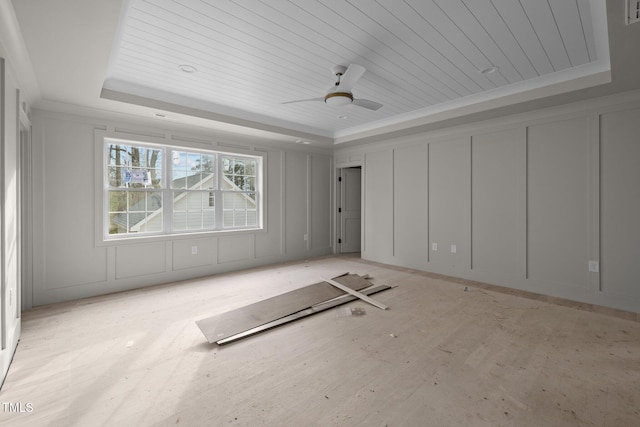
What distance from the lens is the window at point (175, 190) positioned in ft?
13.5

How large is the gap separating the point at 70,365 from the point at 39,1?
246cm

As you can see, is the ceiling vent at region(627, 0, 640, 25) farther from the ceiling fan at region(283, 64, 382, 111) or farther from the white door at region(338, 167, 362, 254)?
the white door at region(338, 167, 362, 254)

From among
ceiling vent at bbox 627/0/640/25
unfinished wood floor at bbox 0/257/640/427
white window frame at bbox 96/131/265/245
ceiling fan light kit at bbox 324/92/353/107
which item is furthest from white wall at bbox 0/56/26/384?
ceiling vent at bbox 627/0/640/25

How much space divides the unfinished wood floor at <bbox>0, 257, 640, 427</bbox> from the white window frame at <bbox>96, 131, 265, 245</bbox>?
1105 millimetres

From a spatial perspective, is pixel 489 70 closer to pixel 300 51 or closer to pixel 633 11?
pixel 633 11

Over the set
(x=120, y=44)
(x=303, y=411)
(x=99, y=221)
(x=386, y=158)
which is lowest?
(x=303, y=411)

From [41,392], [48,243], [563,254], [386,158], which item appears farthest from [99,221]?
[563,254]

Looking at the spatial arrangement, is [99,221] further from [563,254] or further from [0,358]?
[563,254]

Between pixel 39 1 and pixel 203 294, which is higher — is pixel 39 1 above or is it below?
above

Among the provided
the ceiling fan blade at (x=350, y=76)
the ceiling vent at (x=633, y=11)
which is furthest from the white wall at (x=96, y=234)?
the ceiling vent at (x=633, y=11)

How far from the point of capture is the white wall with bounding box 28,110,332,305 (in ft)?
11.6

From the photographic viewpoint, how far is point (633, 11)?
185cm

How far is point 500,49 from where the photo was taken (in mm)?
2736

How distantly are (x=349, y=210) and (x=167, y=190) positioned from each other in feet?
13.2
